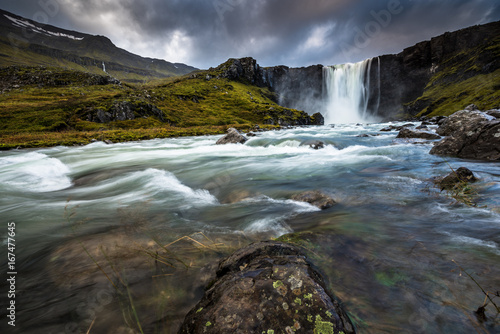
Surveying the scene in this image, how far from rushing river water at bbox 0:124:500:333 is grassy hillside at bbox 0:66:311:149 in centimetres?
2903

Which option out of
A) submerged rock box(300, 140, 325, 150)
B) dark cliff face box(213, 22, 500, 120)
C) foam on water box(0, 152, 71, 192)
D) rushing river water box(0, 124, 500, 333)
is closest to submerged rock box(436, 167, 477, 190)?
rushing river water box(0, 124, 500, 333)

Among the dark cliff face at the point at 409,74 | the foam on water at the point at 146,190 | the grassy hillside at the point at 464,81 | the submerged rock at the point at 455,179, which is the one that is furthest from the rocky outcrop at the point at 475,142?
the dark cliff face at the point at 409,74

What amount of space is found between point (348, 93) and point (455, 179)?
156 m

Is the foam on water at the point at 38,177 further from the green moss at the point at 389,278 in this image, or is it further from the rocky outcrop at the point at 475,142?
the rocky outcrop at the point at 475,142

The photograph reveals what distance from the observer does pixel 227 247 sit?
13.4 feet

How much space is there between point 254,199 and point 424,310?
5183 millimetres

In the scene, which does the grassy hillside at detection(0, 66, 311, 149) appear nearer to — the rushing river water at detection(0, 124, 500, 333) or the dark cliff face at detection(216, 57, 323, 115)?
the dark cliff face at detection(216, 57, 323, 115)

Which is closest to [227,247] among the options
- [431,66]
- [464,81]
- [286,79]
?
[464,81]

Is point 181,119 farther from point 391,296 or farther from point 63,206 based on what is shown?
point 391,296

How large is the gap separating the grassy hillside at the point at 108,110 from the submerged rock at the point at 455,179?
36.3 m

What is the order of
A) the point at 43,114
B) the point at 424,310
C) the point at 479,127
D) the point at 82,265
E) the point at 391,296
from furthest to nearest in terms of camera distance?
the point at 43,114 < the point at 479,127 < the point at 82,265 < the point at 391,296 < the point at 424,310

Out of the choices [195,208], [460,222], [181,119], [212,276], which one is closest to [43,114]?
[181,119]

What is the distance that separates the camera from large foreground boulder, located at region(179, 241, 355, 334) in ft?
5.87

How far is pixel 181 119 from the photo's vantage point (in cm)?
6731
